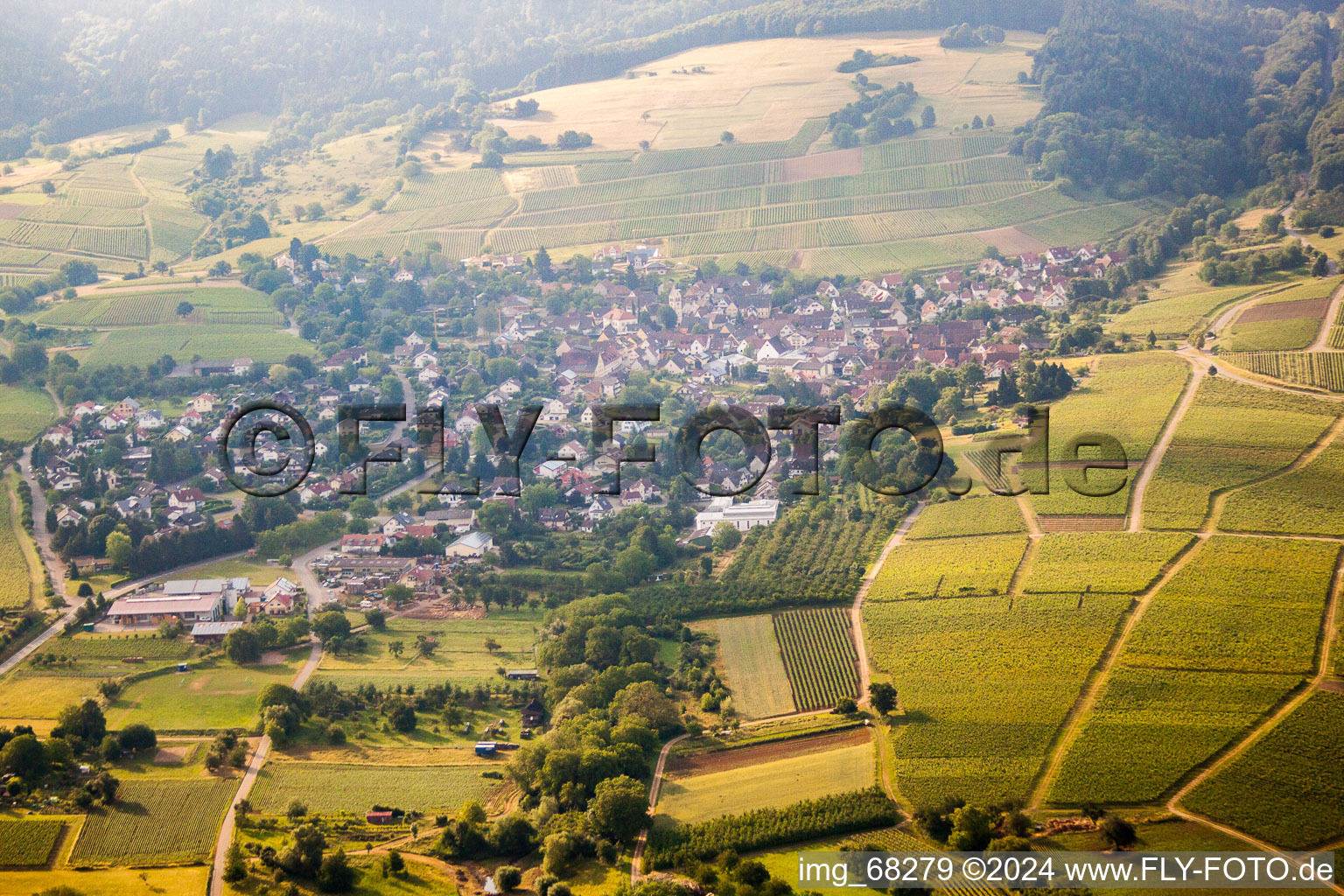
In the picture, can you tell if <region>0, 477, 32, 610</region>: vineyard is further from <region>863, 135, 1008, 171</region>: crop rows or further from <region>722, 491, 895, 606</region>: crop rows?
<region>863, 135, 1008, 171</region>: crop rows

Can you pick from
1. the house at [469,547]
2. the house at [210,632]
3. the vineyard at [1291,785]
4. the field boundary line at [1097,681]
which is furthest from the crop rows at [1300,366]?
the house at [210,632]

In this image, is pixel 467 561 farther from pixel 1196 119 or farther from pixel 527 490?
pixel 1196 119

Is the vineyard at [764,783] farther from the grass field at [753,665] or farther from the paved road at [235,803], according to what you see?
the paved road at [235,803]

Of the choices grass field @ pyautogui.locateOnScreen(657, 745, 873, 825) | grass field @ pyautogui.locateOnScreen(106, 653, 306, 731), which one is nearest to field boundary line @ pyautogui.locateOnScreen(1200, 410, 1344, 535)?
grass field @ pyautogui.locateOnScreen(657, 745, 873, 825)

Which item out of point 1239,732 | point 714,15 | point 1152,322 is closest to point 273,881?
point 1239,732

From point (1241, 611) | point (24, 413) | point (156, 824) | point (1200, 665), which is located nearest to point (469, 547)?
point (156, 824)
